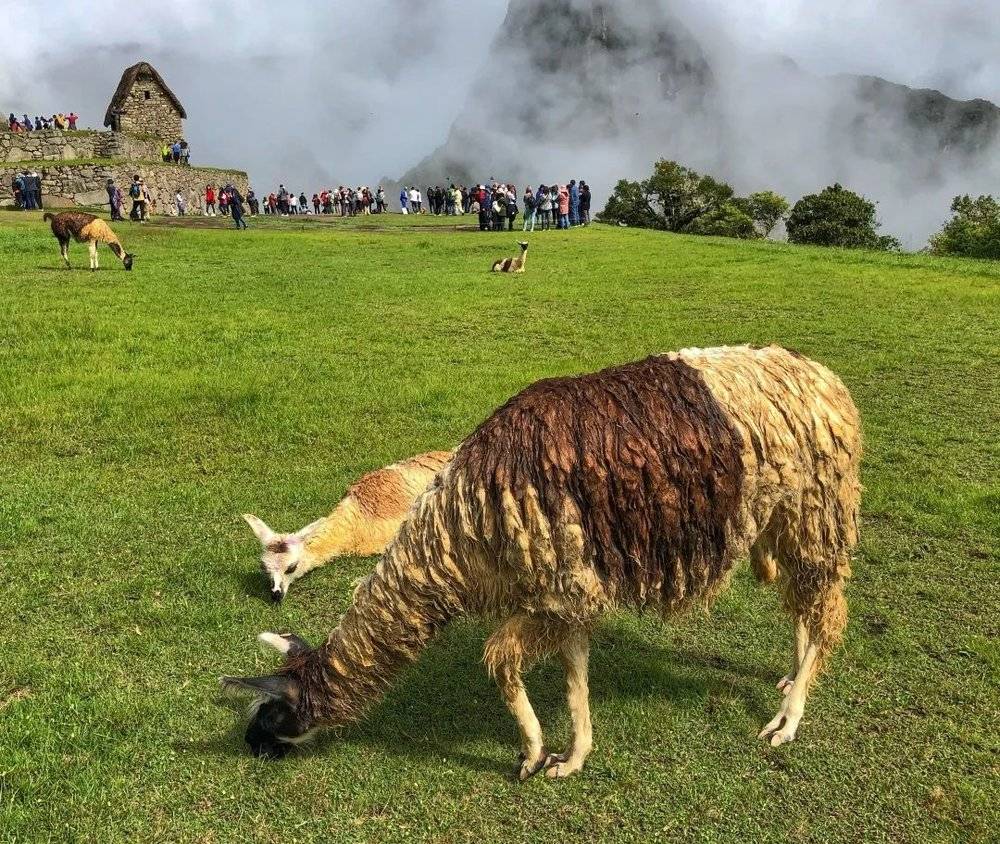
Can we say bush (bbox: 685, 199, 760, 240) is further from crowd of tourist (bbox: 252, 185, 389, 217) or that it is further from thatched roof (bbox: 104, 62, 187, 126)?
thatched roof (bbox: 104, 62, 187, 126)

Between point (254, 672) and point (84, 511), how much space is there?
3.33m

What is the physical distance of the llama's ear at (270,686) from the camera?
395cm

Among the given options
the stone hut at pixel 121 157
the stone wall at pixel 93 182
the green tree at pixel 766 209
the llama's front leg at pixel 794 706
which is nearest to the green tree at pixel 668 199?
the green tree at pixel 766 209

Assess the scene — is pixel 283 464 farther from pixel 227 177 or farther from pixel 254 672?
pixel 227 177

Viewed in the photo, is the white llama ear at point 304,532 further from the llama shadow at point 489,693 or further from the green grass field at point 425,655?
the llama shadow at point 489,693

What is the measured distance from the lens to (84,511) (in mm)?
7195

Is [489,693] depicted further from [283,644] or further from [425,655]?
[283,644]

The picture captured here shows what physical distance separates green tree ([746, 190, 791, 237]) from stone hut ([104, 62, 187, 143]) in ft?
180

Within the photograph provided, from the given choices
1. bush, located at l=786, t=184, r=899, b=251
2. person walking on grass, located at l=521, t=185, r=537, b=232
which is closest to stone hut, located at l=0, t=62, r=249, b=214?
person walking on grass, located at l=521, t=185, r=537, b=232

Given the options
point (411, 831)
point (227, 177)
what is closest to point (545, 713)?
point (411, 831)

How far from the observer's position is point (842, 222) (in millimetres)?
62250

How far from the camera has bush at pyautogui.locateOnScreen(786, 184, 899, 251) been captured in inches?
2447

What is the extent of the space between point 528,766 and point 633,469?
1.93 metres

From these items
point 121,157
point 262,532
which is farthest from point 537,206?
point 262,532
